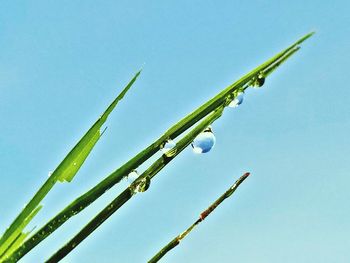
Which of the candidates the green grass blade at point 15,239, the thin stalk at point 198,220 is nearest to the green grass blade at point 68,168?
the green grass blade at point 15,239

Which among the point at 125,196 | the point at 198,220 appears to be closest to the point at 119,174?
the point at 125,196

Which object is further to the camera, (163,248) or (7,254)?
(163,248)

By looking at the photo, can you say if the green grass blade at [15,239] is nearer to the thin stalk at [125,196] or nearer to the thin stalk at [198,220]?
the thin stalk at [125,196]

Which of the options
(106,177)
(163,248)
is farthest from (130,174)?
(163,248)

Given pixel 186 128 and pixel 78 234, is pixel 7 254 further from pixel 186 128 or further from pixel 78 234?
pixel 186 128

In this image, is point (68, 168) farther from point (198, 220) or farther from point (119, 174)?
point (198, 220)

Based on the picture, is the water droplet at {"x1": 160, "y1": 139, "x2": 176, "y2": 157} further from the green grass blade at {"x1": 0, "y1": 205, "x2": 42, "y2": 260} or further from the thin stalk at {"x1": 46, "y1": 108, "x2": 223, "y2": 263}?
the green grass blade at {"x1": 0, "y1": 205, "x2": 42, "y2": 260}
